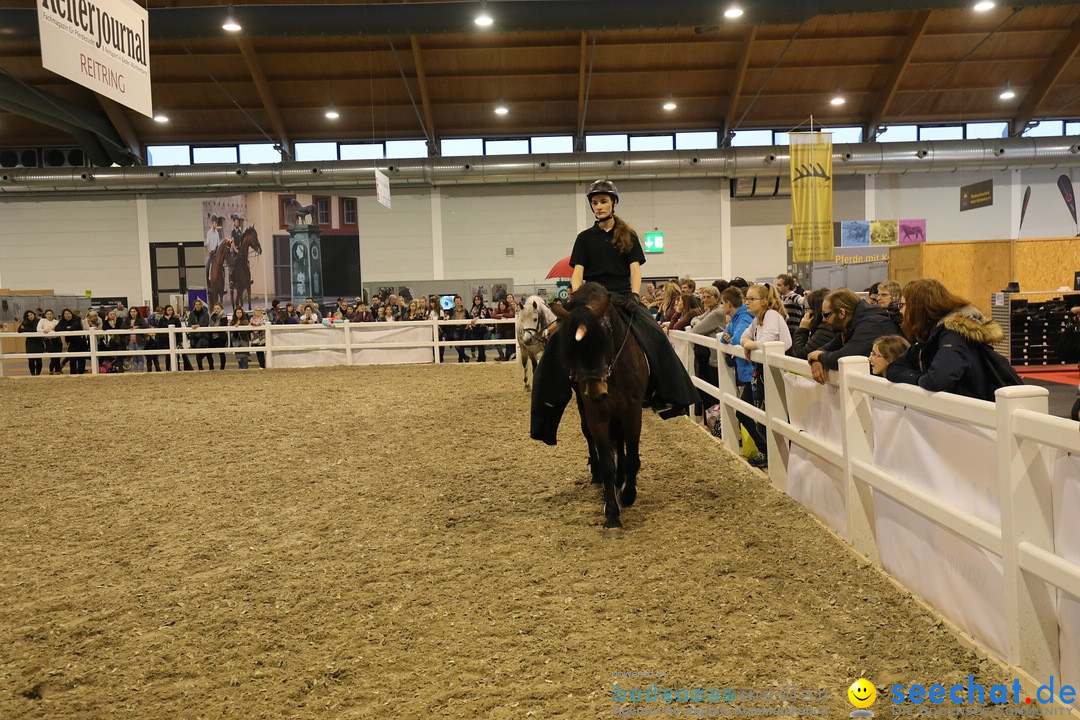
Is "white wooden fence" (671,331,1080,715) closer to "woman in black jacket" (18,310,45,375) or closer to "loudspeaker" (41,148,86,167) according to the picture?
"woman in black jacket" (18,310,45,375)

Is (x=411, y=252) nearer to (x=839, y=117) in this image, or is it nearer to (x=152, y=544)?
(x=839, y=117)

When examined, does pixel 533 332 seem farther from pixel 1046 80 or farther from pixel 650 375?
pixel 1046 80

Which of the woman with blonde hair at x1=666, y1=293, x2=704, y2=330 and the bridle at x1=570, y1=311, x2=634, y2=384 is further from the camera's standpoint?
the woman with blonde hair at x1=666, y1=293, x2=704, y2=330

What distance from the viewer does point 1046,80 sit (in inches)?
942

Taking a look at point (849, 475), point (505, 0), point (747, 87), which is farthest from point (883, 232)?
point (849, 475)

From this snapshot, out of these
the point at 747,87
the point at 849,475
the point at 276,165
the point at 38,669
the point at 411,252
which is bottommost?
the point at 38,669

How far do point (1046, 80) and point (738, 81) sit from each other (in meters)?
9.84

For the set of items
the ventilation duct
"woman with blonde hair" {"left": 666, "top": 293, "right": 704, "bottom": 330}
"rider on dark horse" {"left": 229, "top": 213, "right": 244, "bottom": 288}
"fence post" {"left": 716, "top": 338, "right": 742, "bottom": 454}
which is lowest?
"fence post" {"left": 716, "top": 338, "right": 742, "bottom": 454}

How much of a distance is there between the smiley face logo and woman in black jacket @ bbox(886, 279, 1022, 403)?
1377 mm

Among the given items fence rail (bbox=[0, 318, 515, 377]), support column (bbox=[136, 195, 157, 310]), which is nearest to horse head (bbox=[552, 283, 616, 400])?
fence rail (bbox=[0, 318, 515, 377])

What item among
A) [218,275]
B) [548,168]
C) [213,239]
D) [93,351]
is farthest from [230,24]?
[548,168]

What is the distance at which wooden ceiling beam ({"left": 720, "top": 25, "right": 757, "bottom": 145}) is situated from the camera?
21.7m

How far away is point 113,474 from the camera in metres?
7.46

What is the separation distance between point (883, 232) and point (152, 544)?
27.4 meters
